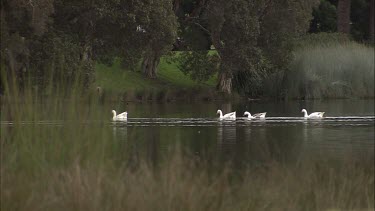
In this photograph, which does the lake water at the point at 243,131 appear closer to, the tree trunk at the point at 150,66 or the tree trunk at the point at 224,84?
the tree trunk at the point at 224,84

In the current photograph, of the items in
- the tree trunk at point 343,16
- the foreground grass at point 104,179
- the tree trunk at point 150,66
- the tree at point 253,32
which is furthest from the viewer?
the tree trunk at point 343,16

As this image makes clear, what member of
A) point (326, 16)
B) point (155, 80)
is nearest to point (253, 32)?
point (155, 80)

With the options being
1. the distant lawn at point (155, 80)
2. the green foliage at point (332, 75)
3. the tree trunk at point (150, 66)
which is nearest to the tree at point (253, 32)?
the green foliage at point (332, 75)

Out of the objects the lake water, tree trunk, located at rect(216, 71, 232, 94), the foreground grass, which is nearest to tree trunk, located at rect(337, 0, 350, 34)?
tree trunk, located at rect(216, 71, 232, 94)

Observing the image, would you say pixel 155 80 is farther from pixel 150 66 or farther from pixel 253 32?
pixel 253 32

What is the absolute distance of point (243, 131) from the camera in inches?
1049

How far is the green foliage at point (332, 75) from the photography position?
4722 centimetres

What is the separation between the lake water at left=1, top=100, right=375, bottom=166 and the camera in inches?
559

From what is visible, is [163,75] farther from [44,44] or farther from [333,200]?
[333,200]

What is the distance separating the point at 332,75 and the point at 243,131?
21.5 meters

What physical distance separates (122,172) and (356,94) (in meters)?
39.8

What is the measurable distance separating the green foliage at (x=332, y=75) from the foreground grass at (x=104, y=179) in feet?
123

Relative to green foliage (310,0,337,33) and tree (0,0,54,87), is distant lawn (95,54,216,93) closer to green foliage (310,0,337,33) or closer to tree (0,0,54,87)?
tree (0,0,54,87)

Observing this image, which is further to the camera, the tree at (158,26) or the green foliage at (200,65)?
the green foliage at (200,65)
